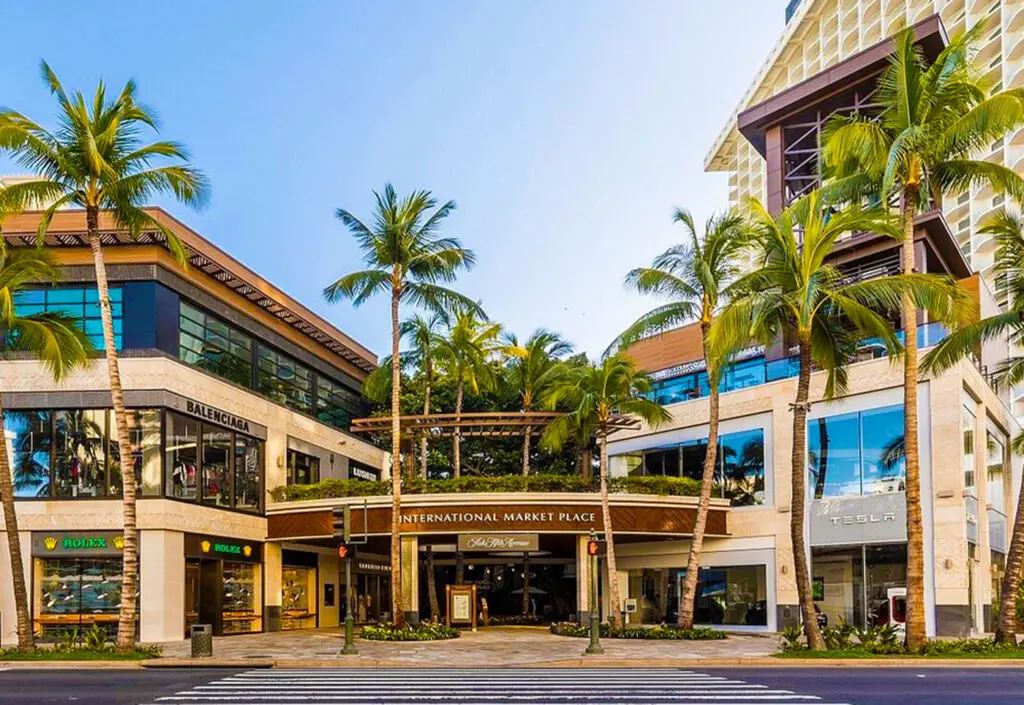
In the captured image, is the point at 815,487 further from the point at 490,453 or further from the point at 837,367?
the point at 490,453

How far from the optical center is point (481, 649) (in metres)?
29.8

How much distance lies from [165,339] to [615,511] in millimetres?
15988

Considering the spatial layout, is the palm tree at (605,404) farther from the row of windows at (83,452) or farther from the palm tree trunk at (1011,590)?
the row of windows at (83,452)

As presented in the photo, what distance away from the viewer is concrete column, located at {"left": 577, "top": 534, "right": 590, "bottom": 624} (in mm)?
37713

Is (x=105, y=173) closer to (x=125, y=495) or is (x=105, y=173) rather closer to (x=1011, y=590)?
(x=125, y=495)

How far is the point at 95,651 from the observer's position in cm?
2714

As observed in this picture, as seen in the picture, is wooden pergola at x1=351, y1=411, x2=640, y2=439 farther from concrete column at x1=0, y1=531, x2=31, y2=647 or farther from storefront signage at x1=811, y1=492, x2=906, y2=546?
concrete column at x1=0, y1=531, x2=31, y2=647

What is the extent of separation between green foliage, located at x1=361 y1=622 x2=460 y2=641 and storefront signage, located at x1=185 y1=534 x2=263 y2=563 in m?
6.10

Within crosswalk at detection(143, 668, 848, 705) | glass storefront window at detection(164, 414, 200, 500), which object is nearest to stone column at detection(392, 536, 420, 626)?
glass storefront window at detection(164, 414, 200, 500)

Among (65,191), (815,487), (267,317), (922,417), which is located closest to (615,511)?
(815,487)

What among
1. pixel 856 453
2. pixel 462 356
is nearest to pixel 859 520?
pixel 856 453

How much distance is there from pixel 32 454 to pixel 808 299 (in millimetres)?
23990

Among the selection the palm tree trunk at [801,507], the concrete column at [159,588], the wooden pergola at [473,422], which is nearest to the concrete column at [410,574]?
the wooden pergola at [473,422]

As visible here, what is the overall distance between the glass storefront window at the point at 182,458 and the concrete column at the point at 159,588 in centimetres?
156
